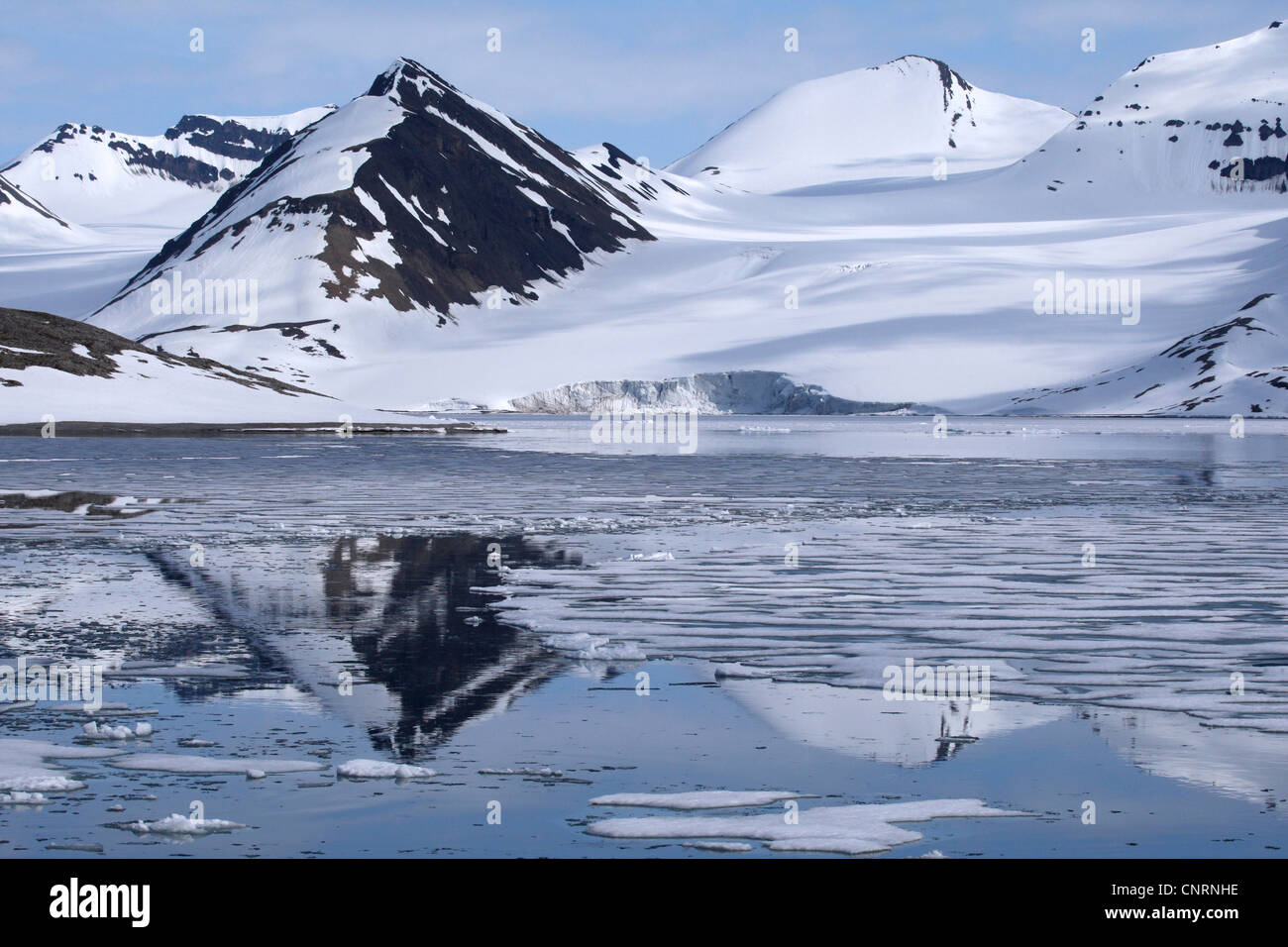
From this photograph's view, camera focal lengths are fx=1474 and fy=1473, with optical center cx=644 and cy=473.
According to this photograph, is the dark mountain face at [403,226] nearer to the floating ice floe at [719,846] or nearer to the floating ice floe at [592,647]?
the floating ice floe at [592,647]

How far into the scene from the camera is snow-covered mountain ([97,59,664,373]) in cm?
16175

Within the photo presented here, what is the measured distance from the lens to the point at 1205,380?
11131cm

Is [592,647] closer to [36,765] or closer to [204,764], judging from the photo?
[204,764]

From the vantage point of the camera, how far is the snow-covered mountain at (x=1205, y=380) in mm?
106000

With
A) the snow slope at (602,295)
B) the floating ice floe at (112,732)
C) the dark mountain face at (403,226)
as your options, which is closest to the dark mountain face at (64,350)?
the snow slope at (602,295)

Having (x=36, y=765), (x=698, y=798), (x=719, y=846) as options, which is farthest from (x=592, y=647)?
(x=719, y=846)

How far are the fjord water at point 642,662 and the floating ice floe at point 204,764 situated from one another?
79mm

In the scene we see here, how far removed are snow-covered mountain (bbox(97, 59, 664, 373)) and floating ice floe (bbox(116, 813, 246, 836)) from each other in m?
141

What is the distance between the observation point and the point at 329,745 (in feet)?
28.1

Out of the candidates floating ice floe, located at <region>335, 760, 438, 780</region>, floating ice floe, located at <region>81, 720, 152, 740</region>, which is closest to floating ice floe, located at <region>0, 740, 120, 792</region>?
floating ice floe, located at <region>81, 720, 152, 740</region>

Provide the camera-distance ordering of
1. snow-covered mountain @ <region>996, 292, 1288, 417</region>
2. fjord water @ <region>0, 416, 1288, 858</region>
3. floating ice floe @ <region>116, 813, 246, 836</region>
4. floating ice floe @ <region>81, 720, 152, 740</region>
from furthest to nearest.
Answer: snow-covered mountain @ <region>996, 292, 1288, 417</region>, floating ice floe @ <region>81, 720, 152, 740</region>, fjord water @ <region>0, 416, 1288, 858</region>, floating ice floe @ <region>116, 813, 246, 836</region>

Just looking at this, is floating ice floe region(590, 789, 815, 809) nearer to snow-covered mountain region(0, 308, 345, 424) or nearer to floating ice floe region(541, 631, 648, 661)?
floating ice floe region(541, 631, 648, 661)
